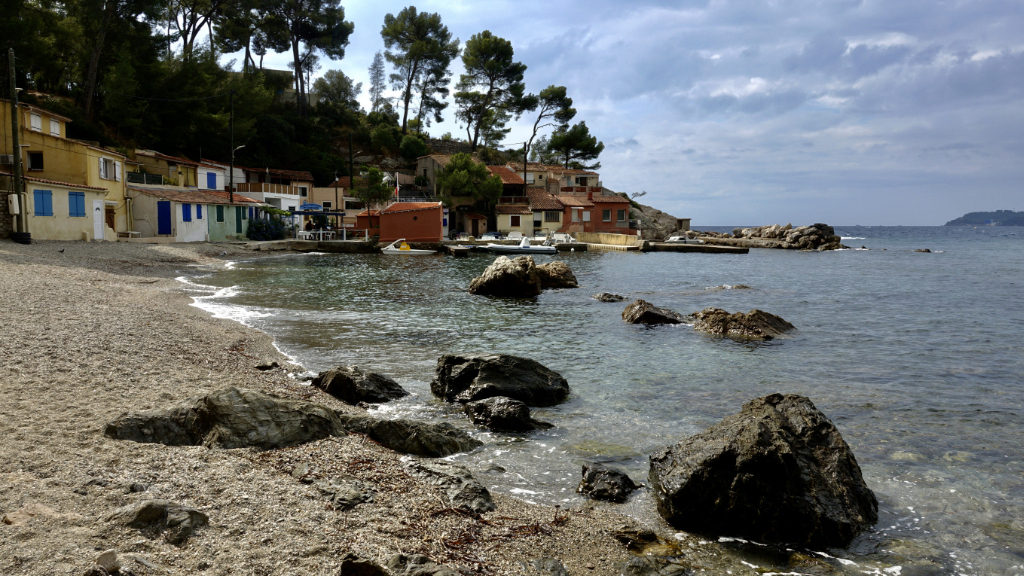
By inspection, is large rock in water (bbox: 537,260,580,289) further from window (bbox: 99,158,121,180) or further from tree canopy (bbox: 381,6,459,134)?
tree canopy (bbox: 381,6,459,134)

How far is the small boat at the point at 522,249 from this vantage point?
57250 mm

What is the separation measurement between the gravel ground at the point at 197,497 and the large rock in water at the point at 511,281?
57.6 feet

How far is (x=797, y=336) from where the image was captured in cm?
1853

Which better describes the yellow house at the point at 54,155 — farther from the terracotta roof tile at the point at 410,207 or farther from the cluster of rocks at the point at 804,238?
the cluster of rocks at the point at 804,238

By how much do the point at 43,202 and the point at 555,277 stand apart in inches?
1133

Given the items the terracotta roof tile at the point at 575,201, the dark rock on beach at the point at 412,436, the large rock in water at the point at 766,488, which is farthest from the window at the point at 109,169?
the terracotta roof tile at the point at 575,201


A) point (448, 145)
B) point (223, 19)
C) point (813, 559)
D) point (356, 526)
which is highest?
point (223, 19)

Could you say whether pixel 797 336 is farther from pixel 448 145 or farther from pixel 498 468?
pixel 448 145

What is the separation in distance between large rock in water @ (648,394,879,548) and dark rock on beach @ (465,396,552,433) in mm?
2738

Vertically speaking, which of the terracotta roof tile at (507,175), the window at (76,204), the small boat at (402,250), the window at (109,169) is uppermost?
the terracotta roof tile at (507,175)

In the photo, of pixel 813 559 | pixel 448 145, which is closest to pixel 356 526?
pixel 813 559

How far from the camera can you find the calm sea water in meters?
7.22

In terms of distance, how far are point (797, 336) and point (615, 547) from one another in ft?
48.4

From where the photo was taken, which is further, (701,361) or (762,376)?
(701,361)
